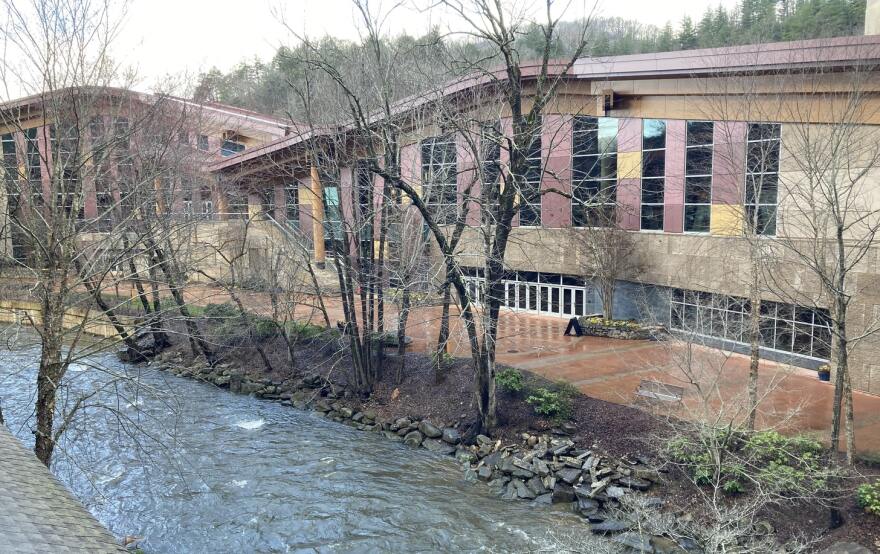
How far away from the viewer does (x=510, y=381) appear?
1482cm

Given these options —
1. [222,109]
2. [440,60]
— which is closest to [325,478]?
[440,60]

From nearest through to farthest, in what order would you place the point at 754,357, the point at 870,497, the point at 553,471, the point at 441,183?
1. the point at 870,497
2. the point at 754,357
3. the point at 553,471
4. the point at 441,183

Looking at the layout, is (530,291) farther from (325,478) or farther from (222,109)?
(222,109)

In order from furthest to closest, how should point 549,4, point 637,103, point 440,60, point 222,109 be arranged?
point 222,109 < point 637,103 < point 440,60 < point 549,4

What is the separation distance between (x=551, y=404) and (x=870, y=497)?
6.00m

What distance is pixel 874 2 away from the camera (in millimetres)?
16719

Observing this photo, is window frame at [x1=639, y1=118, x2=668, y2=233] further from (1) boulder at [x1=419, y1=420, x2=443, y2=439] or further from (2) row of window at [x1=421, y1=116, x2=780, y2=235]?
(1) boulder at [x1=419, y1=420, x2=443, y2=439]

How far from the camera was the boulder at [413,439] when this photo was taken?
14.5m

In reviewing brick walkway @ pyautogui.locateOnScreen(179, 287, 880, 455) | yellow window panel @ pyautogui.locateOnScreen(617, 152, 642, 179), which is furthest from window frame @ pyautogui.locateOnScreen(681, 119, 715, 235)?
brick walkway @ pyautogui.locateOnScreen(179, 287, 880, 455)

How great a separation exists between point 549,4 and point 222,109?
1062 inches

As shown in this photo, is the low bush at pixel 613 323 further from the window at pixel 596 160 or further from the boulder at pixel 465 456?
the boulder at pixel 465 456

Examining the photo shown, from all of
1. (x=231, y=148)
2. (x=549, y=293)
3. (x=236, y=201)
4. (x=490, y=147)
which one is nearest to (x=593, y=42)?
(x=490, y=147)

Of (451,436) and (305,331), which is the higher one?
(305,331)

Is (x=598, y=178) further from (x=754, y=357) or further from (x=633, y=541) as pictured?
(x=633, y=541)
